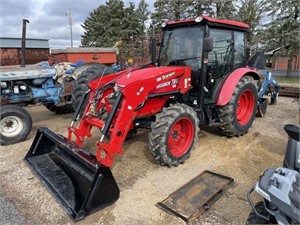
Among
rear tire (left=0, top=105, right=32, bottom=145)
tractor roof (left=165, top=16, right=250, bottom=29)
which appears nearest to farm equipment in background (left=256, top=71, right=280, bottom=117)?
tractor roof (left=165, top=16, right=250, bottom=29)

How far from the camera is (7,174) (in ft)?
11.3

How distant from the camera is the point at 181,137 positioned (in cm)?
367

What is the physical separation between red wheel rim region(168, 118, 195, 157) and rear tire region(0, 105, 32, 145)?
2803 millimetres

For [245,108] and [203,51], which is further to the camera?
[245,108]

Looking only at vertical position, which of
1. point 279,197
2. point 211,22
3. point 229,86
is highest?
point 211,22

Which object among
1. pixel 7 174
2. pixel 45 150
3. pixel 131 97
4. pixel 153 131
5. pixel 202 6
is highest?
pixel 202 6

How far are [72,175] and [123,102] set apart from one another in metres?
1.05

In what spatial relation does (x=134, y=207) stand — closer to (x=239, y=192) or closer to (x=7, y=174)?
(x=239, y=192)

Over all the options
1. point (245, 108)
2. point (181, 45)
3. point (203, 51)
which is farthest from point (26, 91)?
point (245, 108)

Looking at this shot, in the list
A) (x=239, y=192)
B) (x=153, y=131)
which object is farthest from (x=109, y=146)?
(x=239, y=192)

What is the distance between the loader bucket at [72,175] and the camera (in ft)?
8.16

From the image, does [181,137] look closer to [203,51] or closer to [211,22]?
[203,51]

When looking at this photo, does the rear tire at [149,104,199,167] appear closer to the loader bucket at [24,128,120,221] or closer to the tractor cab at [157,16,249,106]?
the tractor cab at [157,16,249,106]

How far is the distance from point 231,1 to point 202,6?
2.22 meters
